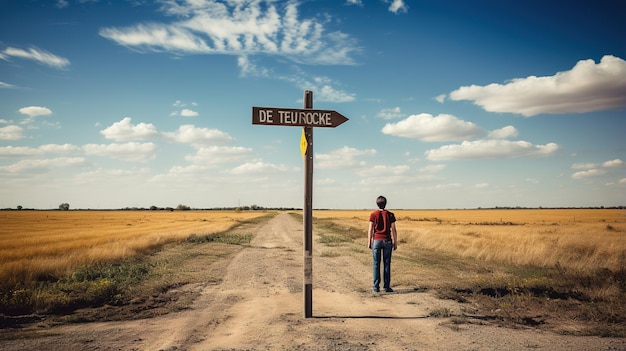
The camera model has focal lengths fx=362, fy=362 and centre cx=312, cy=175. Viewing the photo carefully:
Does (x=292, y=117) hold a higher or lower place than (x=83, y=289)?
higher

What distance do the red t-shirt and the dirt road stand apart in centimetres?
137

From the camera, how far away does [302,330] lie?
5816 millimetres

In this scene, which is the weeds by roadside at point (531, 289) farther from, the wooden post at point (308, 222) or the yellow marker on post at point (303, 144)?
the yellow marker on post at point (303, 144)

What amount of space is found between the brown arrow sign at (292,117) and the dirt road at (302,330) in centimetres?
350

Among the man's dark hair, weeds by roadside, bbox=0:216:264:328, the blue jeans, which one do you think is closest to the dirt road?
the blue jeans

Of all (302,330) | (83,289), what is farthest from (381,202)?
(83,289)

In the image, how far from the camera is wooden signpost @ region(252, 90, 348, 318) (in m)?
6.56

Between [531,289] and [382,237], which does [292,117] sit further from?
[531,289]

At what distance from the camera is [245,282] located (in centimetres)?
1030

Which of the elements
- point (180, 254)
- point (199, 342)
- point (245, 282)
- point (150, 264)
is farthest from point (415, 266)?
point (180, 254)

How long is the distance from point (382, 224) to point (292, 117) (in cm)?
360

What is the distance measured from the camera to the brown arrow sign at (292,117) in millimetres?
6523

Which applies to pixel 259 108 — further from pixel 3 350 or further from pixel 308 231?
pixel 3 350

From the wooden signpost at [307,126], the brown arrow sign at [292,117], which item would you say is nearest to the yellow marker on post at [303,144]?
the wooden signpost at [307,126]
